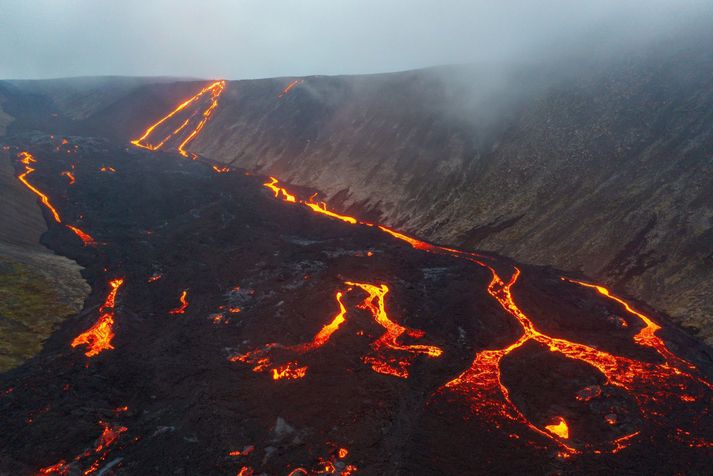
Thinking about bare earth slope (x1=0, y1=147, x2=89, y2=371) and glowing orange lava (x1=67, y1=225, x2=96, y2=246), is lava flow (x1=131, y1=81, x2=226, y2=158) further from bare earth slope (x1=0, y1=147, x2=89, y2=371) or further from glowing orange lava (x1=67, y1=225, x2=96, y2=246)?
bare earth slope (x1=0, y1=147, x2=89, y2=371)

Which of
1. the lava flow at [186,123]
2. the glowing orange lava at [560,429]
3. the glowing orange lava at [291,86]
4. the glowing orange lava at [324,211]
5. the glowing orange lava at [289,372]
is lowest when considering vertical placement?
the glowing orange lava at [324,211]

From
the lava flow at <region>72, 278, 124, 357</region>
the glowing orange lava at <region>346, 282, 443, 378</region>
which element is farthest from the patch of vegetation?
the glowing orange lava at <region>346, 282, 443, 378</region>

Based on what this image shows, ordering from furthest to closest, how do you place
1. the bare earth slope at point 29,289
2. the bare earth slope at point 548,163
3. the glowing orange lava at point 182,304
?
the bare earth slope at point 548,163 < the glowing orange lava at point 182,304 < the bare earth slope at point 29,289

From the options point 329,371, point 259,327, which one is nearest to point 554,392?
point 329,371

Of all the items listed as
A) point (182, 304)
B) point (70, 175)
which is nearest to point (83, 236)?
point (182, 304)

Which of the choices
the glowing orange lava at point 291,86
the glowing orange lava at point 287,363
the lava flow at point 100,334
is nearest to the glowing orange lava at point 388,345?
the glowing orange lava at point 287,363

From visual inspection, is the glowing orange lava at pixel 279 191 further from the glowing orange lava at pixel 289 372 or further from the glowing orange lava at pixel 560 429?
the glowing orange lava at pixel 560 429
